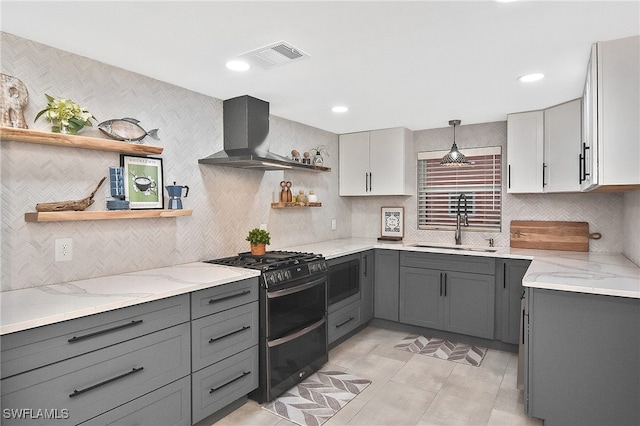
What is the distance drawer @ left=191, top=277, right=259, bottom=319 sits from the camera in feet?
7.34

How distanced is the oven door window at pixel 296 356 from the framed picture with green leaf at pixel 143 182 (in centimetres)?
130

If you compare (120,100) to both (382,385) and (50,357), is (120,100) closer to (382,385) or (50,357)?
(50,357)

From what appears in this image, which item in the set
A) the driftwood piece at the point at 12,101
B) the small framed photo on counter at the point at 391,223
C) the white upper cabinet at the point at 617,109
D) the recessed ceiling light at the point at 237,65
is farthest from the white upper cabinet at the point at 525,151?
the driftwood piece at the point at 12,101

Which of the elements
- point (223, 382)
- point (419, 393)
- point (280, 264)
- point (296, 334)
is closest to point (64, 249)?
point (223, 382)

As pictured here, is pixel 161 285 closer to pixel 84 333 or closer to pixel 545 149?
pixel 84 333

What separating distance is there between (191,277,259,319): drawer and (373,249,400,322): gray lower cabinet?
1.90 meters

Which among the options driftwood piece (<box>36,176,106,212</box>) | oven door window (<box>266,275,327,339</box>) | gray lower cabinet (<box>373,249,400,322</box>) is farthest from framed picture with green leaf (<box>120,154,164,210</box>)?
gray lower cabinet (<box>373,249,400,322</box>)

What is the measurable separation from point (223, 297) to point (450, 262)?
2330mm

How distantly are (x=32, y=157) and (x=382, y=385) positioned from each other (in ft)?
8.99

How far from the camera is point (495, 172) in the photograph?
4.19 metres

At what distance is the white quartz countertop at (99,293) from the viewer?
159cm

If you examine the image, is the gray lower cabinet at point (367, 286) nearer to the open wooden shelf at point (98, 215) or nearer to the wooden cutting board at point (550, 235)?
the wooden cutting board at point (550, 235)

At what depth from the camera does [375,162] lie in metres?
4.55

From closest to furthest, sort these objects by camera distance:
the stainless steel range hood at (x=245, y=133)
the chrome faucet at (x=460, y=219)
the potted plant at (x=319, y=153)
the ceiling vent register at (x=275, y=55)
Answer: the ceiling vent register at (x=275, y=55) → the stainless steel range hood at (x=245, y=133) → the potted plant at (x=319, y=153) → the chrome faucet at (x=460, y=219)
